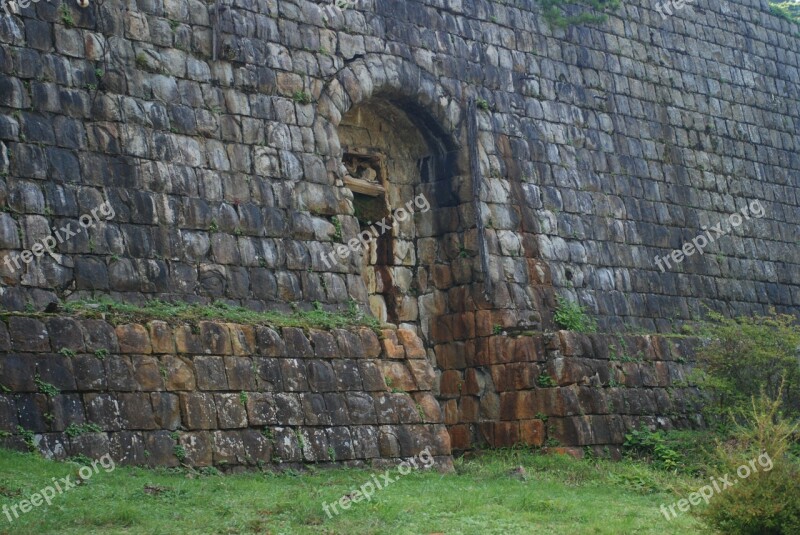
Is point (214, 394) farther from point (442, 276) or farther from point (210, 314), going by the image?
point (442, 276)

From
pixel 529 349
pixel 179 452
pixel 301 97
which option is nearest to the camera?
pixel 179 452

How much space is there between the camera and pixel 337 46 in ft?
60.1

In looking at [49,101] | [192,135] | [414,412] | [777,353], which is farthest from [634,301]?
[49,101]

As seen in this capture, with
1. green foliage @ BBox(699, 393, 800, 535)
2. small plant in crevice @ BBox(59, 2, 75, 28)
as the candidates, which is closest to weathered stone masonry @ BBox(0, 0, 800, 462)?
small plant in crevice @ BBox(59, 2, 75, 28)

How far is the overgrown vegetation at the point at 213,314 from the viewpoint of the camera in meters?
14.2

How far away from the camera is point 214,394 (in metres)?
14.5

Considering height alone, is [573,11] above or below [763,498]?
above

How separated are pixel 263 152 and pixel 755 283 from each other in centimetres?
1132

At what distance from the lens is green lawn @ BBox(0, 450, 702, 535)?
37.1ft

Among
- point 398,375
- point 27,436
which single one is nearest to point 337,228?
point 398,375

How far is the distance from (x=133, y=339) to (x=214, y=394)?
1162mm

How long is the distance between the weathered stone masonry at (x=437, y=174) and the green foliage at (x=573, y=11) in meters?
0.23

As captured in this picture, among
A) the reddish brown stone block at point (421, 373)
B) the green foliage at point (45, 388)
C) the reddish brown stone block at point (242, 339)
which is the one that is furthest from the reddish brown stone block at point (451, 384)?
the green foliage at point (45, 388)

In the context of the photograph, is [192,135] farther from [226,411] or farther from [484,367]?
[484,367]
